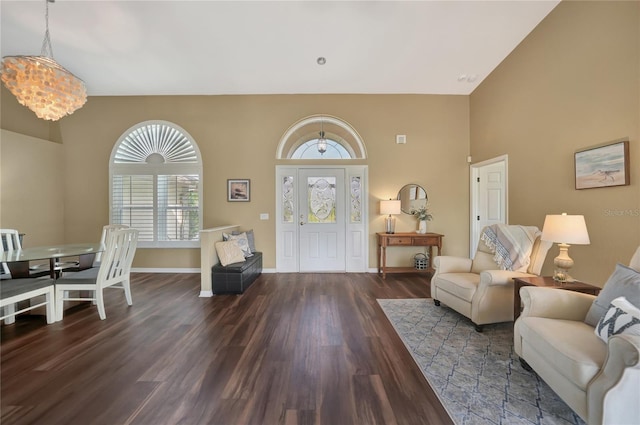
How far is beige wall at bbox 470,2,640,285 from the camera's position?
212 centimetres

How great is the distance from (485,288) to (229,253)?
328 centimetres

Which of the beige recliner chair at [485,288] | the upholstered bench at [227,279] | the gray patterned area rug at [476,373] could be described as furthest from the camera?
the upholstered bench at [227,279]

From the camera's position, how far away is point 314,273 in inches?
177

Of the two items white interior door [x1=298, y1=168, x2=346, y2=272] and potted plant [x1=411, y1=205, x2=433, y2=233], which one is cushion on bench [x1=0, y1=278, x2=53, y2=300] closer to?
white interior door [x1=298, y1=168, x2=346, y2=272]

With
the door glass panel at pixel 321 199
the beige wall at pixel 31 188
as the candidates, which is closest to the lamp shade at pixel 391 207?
the door glass panel at pixel 321 199

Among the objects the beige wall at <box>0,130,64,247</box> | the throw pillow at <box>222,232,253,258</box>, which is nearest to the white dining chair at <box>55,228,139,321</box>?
the throw pillow at <box>222,232,253,258</box>

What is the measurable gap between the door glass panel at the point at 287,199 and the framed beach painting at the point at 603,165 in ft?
13.0

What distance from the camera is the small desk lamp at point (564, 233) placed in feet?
6.48

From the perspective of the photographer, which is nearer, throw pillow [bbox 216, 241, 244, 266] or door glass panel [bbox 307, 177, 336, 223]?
throw pillow [bbox 216, 241, 244, 266]

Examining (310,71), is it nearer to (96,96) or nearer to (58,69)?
(58,69)

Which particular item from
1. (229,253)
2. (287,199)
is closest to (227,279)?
(229,253)

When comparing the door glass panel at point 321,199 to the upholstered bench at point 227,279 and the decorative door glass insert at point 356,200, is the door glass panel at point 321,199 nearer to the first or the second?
the decorative door glass insert at point 356,200

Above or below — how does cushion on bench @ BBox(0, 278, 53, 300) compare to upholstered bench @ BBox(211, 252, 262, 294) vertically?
above

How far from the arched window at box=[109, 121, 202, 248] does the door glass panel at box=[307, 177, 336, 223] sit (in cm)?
220
